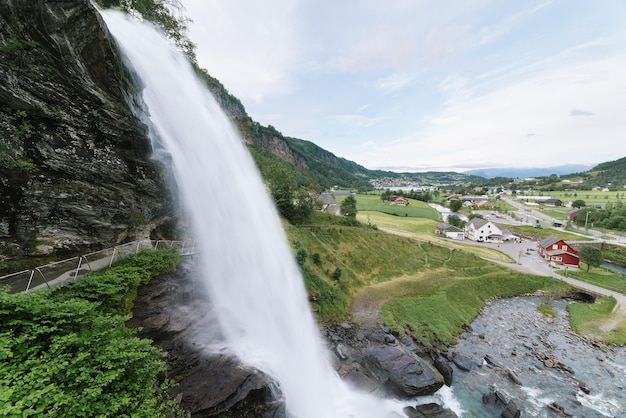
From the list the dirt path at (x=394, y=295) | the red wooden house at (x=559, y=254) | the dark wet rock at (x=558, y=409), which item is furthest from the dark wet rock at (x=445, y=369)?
the red wooden house at (x=559, y=254)

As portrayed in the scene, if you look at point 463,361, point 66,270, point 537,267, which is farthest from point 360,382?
point 537,267

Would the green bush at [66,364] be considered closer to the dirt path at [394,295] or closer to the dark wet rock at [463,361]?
the dirt path at [394,295]

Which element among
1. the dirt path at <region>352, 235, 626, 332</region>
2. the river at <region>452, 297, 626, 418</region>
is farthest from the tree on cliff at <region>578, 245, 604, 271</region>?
the river at <region>452, 297, 626, 418</region>

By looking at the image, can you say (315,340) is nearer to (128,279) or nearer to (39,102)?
(128,279)

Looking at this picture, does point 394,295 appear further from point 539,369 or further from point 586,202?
point 586,202

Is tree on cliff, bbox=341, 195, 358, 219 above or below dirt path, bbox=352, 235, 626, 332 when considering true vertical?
above

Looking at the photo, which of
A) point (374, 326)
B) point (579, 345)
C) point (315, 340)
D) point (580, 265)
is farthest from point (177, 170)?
point (580, 265)

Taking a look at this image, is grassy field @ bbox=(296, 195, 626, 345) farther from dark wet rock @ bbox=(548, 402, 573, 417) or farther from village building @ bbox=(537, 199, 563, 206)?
village building @ bbox=(537, 199, 563, 206)

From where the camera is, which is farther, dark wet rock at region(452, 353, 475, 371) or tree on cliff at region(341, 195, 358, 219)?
tree on cliff at region(341, 195, 358, 219)
